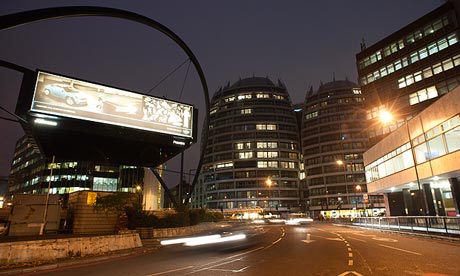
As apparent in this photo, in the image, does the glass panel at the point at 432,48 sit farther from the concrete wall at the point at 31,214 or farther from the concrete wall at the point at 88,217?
the concrete wall at the point at 31,214

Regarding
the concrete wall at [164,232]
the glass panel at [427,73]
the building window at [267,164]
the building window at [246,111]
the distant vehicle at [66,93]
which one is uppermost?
the building window at [246,111]

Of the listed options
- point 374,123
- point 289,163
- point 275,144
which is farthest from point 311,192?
point 374,123

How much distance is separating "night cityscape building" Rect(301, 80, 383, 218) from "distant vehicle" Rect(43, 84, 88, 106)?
9091cm

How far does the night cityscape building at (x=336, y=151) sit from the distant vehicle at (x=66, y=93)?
9091cm

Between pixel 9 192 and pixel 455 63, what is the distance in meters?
171

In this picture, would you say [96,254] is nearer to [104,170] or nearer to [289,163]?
[104,170]

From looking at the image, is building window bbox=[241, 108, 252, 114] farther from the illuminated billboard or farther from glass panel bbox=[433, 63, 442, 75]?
the illuminated billboard

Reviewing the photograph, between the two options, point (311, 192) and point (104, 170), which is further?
point (311, 192)

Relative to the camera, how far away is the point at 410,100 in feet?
151

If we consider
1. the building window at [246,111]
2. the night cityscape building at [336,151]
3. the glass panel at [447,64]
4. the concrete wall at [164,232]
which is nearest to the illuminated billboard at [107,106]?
the concrete wall at [164,232]

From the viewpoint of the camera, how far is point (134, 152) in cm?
3106

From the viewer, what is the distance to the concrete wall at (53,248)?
34.5 ft

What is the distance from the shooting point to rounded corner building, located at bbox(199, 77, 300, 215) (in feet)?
366

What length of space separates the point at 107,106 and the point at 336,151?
9744 centimetres
